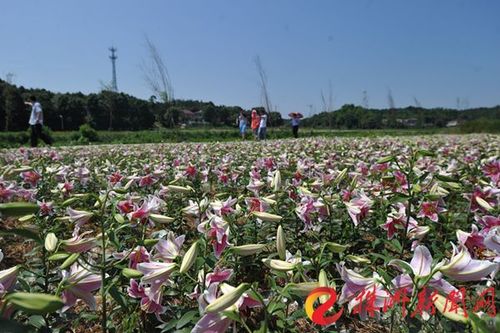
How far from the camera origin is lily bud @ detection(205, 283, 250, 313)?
90 cm

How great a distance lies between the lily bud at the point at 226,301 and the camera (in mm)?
897

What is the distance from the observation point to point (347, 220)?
213cm

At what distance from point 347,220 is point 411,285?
1119mm

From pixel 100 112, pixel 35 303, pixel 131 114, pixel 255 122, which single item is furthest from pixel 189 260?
pixel 100 112

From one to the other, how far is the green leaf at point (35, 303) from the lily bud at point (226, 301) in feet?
1.06

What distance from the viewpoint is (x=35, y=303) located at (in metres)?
0.76

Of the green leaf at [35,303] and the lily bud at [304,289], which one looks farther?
the lily bud at [304,289]

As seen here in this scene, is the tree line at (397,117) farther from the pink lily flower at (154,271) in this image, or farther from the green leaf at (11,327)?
the green leaf at (11,327)

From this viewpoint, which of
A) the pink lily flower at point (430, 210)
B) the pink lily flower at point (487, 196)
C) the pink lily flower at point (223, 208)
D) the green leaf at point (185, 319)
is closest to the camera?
the green leaf at point (185, 319)

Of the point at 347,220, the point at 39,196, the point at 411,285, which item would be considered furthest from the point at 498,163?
the point at 39,196

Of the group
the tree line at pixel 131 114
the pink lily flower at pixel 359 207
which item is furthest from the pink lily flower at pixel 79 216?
the tree line at pixel 131 114

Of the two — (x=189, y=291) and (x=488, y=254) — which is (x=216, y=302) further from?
(x=488, y=254)

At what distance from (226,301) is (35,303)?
1.32ft

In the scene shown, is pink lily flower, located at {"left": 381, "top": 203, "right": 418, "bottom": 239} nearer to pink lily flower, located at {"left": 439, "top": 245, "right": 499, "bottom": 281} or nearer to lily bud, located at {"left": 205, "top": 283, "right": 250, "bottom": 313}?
pink lily flower, located at {"left": 439, "top": 245, "right": 499, "bottom": 281}
